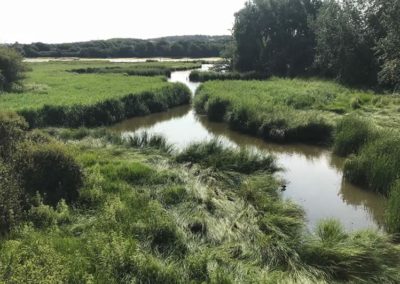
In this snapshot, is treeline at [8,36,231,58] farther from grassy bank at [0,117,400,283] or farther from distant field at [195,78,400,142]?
grassy bank at [0,117,400,283]

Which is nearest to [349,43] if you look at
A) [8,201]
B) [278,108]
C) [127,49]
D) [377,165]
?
[278,108]

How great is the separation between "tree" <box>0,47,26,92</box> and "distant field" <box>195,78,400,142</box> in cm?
1142

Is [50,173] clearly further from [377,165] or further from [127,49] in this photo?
[127,49]

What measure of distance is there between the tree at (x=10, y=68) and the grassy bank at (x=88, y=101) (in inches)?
36.8

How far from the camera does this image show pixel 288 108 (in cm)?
2055

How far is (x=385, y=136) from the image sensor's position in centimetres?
1305

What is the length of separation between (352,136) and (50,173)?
9991 millimetres

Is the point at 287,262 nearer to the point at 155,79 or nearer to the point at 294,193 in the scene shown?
the point at 294,193

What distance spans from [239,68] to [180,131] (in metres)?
28.1

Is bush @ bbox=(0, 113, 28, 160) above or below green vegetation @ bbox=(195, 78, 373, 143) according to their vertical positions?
above

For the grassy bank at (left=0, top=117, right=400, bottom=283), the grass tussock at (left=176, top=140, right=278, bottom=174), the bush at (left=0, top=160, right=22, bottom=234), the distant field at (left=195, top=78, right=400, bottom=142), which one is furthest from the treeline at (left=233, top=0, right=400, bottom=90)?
the bush at (left=0, top=160, right=22, bottom=234)

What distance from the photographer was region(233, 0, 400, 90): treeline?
3033cm

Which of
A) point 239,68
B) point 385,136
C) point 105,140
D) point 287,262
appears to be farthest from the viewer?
point 239,68

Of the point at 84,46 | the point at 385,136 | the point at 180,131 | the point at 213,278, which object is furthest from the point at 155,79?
the point at 84,46
